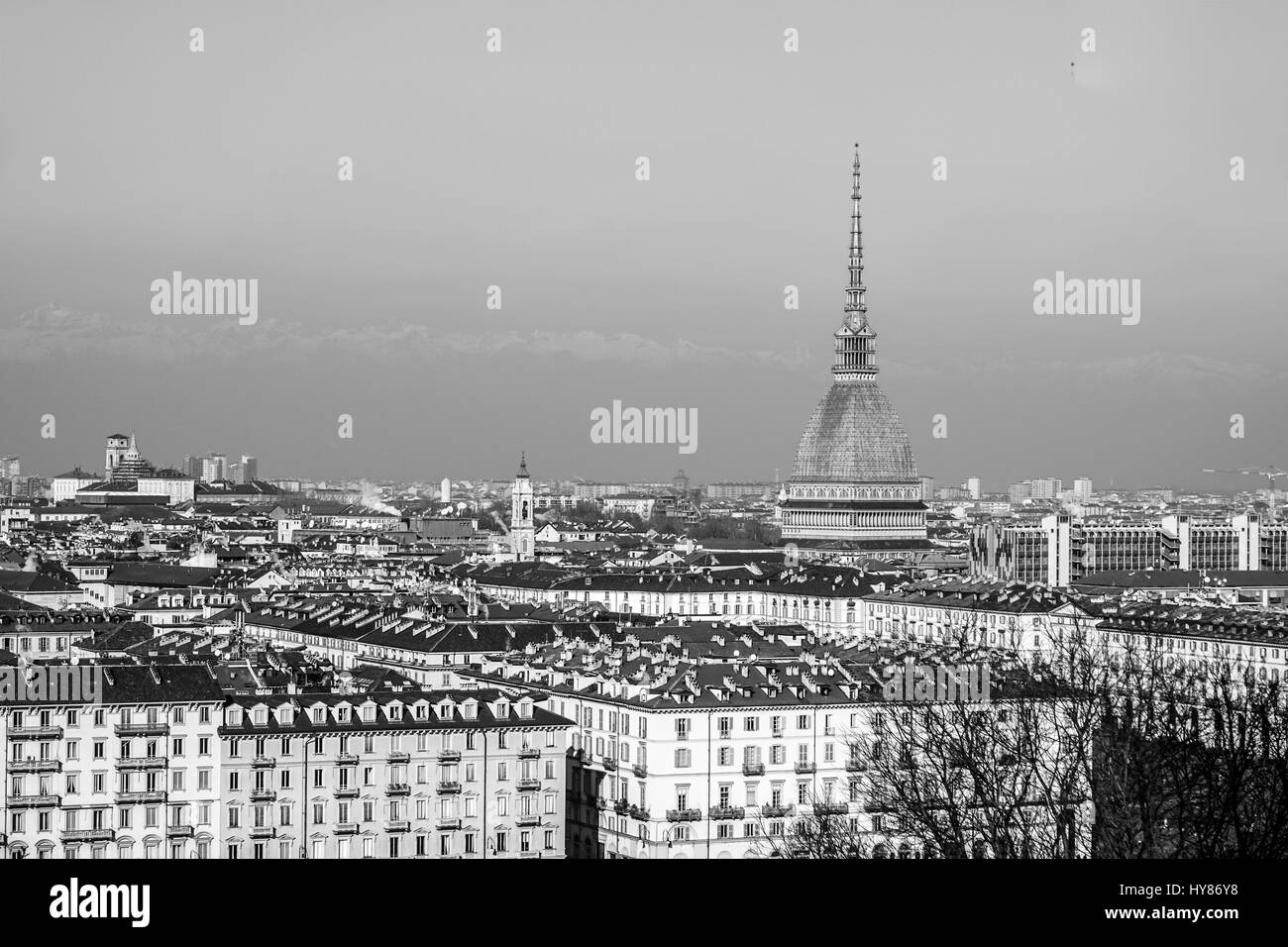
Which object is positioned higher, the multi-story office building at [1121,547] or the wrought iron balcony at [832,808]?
the multi-story office building at [1121,547]

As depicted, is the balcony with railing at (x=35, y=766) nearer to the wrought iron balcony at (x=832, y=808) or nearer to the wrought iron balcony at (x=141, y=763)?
the wrought iron balcony at (x=141, y=763)

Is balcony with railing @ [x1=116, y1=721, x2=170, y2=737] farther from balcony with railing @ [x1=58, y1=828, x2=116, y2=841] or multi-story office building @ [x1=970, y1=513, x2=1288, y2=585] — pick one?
multi-story office building @ [x1=970, y1=513, x2=1288, y2=585]

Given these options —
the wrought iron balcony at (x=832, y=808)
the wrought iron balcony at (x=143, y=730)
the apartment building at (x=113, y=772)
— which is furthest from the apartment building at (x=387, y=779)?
the wrought iron balcony at (x=832, y=808)

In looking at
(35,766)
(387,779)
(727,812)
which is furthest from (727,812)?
(35,766)

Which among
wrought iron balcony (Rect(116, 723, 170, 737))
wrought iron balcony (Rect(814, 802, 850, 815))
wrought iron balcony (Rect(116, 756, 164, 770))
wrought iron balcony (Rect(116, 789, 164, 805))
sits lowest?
wrought iron balcony (Rect(814, 802, 850, 815))

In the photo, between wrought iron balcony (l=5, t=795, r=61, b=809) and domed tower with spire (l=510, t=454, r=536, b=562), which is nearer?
wrought iron balcony (l=5, t=795, r=61, b=809)

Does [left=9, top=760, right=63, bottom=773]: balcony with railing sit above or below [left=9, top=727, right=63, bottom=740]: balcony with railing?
below

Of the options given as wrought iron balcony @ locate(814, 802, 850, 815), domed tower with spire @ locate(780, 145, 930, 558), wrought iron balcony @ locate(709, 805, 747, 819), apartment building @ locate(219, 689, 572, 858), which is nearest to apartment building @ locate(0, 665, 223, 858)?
apartment building @ locate(219, 689, 572, 858)
